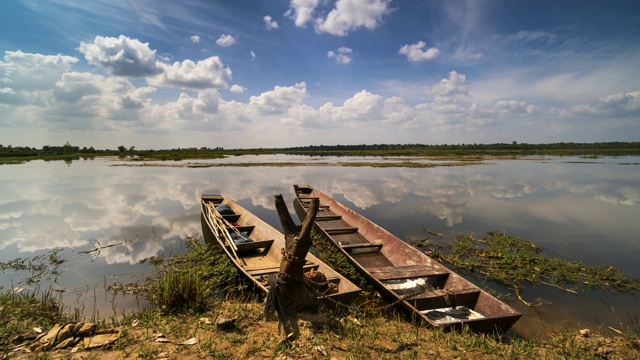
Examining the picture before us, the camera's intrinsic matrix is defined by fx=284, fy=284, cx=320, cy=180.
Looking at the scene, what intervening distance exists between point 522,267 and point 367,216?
711 cm

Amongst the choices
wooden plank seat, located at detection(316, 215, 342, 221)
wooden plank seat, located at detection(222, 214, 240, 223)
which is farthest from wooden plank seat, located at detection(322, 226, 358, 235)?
wooden plank seat, located at detection(222, 214, 240, 223)

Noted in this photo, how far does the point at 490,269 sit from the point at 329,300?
5956mm

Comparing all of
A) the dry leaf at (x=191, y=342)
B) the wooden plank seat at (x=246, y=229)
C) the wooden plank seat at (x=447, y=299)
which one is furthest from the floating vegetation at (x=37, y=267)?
the wooden plank seat at (x=447, y=299)

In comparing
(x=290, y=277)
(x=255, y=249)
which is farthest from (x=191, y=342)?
(x=255, y=249)

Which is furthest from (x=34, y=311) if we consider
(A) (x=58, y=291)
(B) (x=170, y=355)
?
(B) (x=170, y=355)

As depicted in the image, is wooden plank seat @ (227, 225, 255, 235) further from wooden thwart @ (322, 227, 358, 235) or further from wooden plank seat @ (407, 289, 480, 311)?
wooden plank seat @ (407, 289, 480, 311)

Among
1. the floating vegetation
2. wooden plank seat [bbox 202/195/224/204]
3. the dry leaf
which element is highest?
wooden plank seat [bbox 202/195/224/204]

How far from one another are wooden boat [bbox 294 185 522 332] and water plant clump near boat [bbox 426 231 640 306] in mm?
1842

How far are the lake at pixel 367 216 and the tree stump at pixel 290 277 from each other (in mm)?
3328

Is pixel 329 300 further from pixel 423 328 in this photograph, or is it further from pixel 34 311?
pixel 34 311

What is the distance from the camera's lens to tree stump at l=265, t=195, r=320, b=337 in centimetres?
488

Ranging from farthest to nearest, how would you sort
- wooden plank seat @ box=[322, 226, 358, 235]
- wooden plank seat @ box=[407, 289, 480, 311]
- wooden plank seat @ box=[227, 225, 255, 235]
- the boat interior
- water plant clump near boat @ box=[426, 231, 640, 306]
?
wooden plank seat @ box=[322, 226, 358, 235], wooden plank seat @ box=[227, 225, 255, 235], water plant clump near boat @ box=[426, 231, 640, 306], the boat interior, wooden plank seat @ box=[407, 289, 480, 311]

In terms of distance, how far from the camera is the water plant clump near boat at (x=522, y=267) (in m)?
7.61

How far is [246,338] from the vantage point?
184 inches
